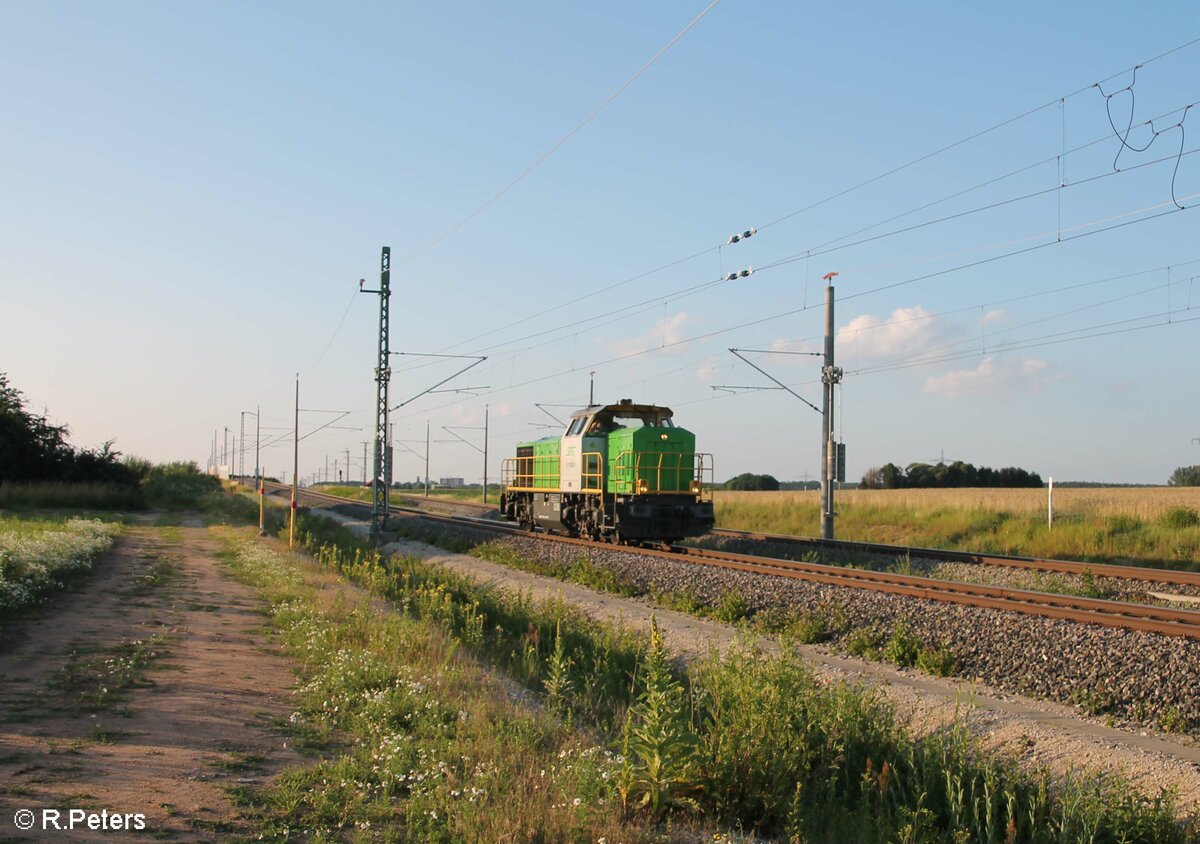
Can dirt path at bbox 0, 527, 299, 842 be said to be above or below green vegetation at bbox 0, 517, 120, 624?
below

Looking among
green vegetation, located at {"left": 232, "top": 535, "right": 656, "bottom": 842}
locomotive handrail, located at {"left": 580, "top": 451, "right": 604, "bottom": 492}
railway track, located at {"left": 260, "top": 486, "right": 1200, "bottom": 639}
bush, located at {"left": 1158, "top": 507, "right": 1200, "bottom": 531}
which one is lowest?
green vegetation, located at {"left": 232, "top": 535, "right": 656, "bottom": 842}

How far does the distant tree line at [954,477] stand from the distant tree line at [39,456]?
6297cm

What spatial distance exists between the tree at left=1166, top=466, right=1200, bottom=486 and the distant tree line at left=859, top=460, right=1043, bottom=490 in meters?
16.3

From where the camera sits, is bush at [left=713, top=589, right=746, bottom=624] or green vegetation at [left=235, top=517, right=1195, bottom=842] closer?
green vegetation at [left=235, top=517, right=1195, bottom=842]

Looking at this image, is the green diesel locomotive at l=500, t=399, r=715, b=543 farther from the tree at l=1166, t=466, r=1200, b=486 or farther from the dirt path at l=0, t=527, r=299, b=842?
the tree at l=1166, t=466, r=1200, b=486

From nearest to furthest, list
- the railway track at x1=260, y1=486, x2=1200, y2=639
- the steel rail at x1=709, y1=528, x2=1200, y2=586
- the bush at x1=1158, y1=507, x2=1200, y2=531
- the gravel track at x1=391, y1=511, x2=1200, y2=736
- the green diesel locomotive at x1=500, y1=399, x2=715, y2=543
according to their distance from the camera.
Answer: the gravel track at x1=391, y1=511, x2=1200, y2=736, the railway track at x1=260, y1=486, x2=1200, y2=639, the steel rail at x1=709, y1=528, x2=1200, y2=586, the green diesel locomotive at x1=500, y1=399, x2=715, y2=543, the bush at x1=1158, y1=507, x2=1200, y2=531

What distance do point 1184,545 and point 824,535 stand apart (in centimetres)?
854

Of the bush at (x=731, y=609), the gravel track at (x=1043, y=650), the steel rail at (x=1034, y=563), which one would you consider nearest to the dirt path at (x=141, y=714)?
the bush at (x=731, y=609)

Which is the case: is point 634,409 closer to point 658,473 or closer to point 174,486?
point 658,473

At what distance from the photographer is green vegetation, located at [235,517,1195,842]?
18.6ft

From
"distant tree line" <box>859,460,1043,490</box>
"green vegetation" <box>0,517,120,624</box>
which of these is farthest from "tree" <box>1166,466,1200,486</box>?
"green vegetation" <box>0,517,120,624</box>

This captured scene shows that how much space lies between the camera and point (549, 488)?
2781 centimetres

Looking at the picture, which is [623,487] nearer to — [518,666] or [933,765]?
[518,666]

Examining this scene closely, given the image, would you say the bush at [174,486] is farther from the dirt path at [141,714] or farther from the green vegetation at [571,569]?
the dirt path at [141,714]
